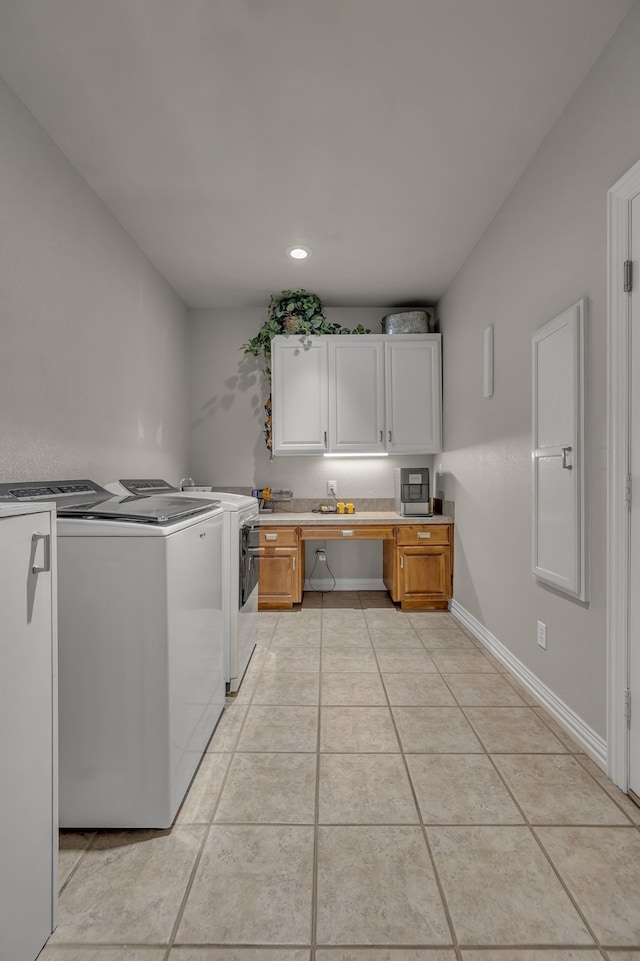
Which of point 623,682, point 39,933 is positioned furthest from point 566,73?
point 39,933

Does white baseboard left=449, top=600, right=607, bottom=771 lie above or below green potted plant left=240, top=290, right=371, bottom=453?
below

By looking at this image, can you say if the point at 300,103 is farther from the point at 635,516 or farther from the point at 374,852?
the point at 374,852

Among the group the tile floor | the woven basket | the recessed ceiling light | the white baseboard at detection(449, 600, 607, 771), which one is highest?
the recessed ceiling light

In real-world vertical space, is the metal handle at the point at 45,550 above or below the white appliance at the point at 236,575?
above

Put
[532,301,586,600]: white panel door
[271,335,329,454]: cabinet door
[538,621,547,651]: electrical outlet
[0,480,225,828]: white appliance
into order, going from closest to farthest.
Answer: [0,480,225,828]: white appliance, [532,301,586,600]: white panel door, [538,621,547,651]: electrical outlet, [271,335,329,454]: cabinet door

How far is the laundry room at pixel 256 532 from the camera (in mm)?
1295

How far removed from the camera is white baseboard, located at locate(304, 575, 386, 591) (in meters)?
4.86

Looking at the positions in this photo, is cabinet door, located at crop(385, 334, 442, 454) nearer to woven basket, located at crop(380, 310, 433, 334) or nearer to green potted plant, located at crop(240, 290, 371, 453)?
woven basket, located at crop(380, 310, 433, 334)

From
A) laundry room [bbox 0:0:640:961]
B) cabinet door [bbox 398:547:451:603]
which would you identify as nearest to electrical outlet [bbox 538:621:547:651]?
laundry room [bbox 0:0:640:961]

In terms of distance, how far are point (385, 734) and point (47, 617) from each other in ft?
5.19

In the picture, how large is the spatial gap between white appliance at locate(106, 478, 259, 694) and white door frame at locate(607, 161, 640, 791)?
171 centimetres

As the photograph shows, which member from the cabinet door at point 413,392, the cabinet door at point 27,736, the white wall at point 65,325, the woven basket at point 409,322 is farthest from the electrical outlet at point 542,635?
the woven basket at point 409,322

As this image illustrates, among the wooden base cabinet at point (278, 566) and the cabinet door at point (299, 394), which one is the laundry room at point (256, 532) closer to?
the wooden base cabinet at point (278, 566)

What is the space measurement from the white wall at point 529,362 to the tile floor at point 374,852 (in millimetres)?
435
